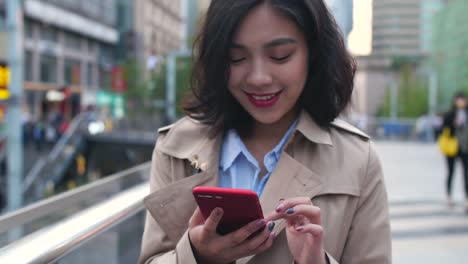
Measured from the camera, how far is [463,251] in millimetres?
5449

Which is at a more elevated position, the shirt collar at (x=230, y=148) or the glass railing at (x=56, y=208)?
the shirt collar at (x=230, y=148)

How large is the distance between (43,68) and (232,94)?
34544mm

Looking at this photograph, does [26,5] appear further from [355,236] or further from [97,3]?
[355,236]

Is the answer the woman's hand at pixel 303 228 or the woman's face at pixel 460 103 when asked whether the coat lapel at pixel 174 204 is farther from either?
the woman's face at pixel 460 103

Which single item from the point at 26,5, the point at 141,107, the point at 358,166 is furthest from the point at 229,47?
the point at 141,107

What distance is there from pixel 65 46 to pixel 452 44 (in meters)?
49.1

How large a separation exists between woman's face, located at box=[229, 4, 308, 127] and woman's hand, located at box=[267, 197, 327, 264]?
0.30 metres

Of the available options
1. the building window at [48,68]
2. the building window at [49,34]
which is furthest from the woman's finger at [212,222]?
the building window at [49,34]

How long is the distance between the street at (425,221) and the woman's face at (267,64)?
13.5 feet

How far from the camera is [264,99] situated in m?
1.39

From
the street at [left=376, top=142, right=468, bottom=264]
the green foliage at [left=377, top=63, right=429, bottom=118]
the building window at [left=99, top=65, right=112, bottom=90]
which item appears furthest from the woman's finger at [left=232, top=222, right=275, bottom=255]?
the green foliage at [left=377, top=63, right=429, bottom=118]

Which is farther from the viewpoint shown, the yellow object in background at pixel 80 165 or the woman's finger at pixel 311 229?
the yellow object in background at pixel 80 165

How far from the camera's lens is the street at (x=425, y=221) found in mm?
5320

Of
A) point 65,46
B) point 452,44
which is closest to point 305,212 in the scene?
point 65,46
